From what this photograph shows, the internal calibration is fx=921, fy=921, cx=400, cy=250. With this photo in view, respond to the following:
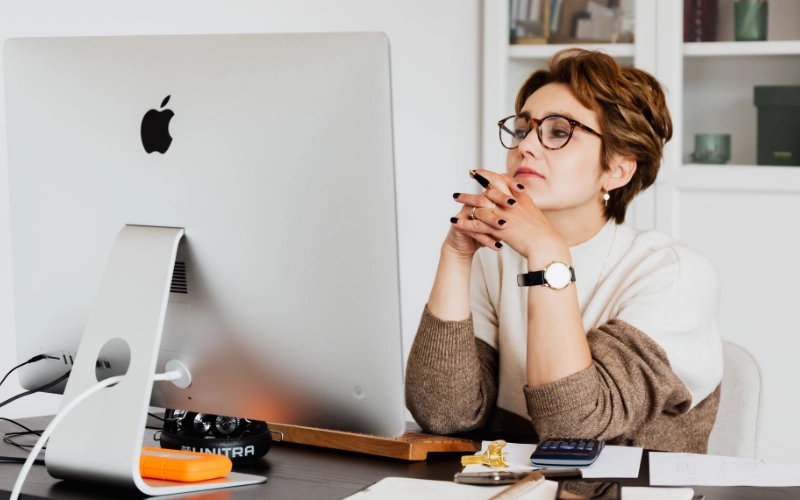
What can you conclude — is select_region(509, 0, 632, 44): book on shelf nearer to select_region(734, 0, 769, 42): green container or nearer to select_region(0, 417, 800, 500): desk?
select_region(734, 0, 769, 42): green container

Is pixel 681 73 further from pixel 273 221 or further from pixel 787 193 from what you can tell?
pixel 273 221

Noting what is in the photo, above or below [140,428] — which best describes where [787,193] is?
above

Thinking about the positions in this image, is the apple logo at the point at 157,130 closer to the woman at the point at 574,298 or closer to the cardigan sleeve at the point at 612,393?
the woman at the point at 574,298

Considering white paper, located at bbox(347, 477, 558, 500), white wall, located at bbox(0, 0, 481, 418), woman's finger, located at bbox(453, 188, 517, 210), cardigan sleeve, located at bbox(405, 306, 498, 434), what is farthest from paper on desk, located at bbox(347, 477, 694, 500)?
white wall, located at bbox(0, 0, 481, 418)

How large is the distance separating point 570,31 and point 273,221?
2.26m

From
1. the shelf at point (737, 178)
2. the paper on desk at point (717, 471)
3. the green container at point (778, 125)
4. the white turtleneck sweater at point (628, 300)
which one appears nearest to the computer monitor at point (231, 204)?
the paper on desk at point (717, 471)

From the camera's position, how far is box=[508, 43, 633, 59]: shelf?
2863 millimetres

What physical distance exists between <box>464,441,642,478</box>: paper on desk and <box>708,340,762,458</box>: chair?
45 cm

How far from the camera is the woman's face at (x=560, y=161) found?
1538mm

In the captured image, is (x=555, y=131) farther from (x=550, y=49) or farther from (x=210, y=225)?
(x=550, y=49)

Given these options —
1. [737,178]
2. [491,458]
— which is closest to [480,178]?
[491,458]

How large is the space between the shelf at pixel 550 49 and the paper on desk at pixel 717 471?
196 centimetres

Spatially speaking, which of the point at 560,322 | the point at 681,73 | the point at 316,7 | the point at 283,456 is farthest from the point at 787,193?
the point at 283,456

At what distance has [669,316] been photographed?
141cm
